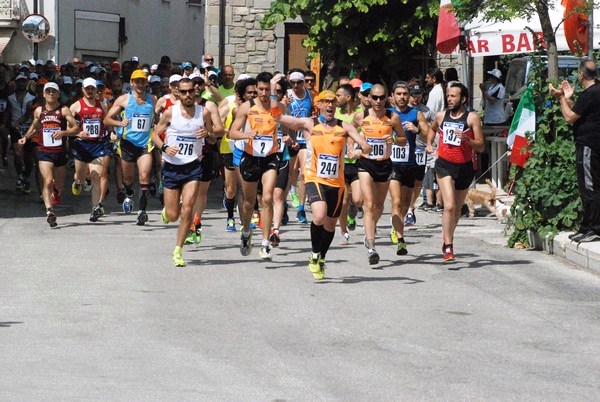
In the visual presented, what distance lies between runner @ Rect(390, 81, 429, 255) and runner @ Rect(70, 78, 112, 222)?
4.67 meters

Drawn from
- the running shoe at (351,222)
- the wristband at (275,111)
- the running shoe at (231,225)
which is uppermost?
the wristband at (275,111)

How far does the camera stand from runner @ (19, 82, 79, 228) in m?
18.1

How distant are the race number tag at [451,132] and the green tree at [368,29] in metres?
13.3

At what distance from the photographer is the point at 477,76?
2911 cm

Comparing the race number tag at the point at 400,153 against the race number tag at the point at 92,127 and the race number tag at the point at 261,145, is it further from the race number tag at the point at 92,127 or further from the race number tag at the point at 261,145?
the race number tag at the point at 92,127

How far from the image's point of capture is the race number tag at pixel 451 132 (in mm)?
14305

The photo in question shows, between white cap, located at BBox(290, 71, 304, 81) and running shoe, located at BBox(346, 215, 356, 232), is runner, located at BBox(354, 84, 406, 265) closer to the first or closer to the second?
running shoe, located at BBox(346, 215, 356, 232)

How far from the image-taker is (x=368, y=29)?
92.9 ft

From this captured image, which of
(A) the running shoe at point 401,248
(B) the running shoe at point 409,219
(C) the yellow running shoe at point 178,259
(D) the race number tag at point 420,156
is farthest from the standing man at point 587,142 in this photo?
(C) the yellow running shoe at point 178,259

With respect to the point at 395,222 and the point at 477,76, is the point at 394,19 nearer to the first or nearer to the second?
the point at 477,76

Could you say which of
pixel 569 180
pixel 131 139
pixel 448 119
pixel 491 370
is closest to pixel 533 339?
pixel 491 370

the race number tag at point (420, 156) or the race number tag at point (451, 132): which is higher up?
the race number tag at point (451, 132)

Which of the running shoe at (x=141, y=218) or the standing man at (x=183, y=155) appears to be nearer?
the standing man at (x=183, y=155)

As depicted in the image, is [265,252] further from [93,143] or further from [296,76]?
[93,143]
